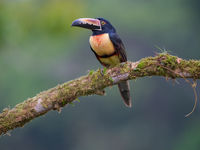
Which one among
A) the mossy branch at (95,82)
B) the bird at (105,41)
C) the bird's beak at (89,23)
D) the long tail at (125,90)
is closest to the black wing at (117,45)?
the bird at (105,41)

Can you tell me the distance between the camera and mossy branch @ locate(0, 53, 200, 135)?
12.3 feet

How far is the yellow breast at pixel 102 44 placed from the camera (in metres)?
4.85

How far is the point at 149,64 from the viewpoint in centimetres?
384

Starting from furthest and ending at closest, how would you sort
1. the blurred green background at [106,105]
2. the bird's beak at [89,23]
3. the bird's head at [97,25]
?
1. the blurred green background at [106,105]
2. the bird's head at [97,25]
3. the bird's beak at [89,23]

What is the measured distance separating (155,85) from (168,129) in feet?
8.85

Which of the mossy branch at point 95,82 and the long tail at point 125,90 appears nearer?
the mossy branch at point 95,82

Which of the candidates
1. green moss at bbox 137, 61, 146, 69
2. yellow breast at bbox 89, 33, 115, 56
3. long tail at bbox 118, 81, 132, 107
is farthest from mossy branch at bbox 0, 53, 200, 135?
long tail at bbox 118, 81, 132, 107

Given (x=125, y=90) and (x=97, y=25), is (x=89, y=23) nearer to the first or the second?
(x=97, y=25)

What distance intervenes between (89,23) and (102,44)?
1.01 feet

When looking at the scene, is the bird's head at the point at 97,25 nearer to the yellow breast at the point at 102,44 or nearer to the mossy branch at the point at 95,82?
the yellow breast at the point at 102,44

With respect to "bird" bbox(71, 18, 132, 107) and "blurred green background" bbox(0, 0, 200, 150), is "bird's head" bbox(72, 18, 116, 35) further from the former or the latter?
"blurred green background" bbox(0, 0, 200, 150)

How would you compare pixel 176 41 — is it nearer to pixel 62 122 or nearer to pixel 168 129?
pixel 168 129

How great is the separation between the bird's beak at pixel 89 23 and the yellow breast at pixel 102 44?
13 centimetres
